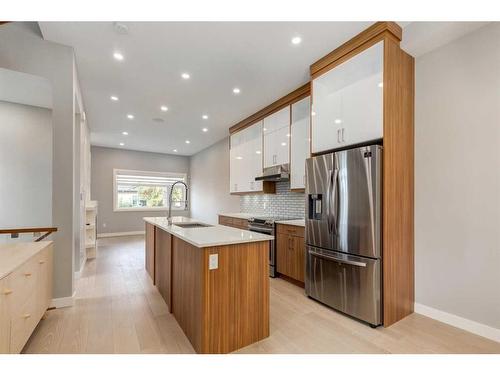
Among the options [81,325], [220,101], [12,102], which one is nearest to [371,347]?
[81,325]

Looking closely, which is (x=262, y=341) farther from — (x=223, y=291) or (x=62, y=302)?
(x=62, y=302)

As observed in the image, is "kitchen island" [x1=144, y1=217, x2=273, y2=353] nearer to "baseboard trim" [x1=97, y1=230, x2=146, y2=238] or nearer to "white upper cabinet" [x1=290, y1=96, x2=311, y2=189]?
"white upper cabinet" [x1=290, y1=96, x2=311, y2=189]

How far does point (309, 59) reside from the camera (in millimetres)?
2943

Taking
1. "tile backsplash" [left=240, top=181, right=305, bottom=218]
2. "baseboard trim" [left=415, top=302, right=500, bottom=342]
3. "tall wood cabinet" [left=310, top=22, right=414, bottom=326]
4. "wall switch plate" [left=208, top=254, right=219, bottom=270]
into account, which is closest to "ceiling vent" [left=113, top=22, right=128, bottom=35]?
"tall wood cabinet" [left=310, top=22, right=414, bottom=326]

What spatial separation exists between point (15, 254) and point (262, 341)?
2164 millimetres

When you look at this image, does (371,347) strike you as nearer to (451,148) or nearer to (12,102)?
(451,148)

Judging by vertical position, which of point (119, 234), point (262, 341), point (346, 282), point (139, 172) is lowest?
point (119, 234)

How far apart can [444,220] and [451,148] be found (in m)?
0.71

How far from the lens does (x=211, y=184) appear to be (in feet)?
25.2

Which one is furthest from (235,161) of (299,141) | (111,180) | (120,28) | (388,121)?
(111,180)

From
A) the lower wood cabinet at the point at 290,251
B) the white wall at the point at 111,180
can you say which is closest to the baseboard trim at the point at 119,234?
the white wall at the point at 111,180

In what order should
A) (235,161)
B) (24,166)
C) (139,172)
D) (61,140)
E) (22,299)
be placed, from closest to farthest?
1. (22,299)
2. (61,140)
3. (24,166)
4. (235,161)
5. (139,172)

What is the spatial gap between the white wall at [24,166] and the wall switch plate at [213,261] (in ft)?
12.1

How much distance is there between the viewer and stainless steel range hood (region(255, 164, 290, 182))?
400cm
